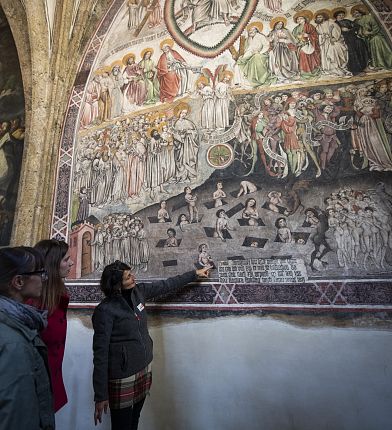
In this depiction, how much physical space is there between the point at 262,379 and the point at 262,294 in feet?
2.61

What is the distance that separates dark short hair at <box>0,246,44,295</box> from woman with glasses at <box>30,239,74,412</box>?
0.59 metres

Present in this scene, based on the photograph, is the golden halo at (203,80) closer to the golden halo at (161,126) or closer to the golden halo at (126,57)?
the golden halo at (161,126)

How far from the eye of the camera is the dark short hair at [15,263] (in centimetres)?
162

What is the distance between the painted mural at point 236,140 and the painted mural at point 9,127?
45.4 inches

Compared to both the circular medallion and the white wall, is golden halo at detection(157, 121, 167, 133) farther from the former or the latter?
the white wall

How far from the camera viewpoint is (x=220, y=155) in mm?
4004

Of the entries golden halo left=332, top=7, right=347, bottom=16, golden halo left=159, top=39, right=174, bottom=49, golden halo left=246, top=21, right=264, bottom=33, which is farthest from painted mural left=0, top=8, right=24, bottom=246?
golden halo left=332, top=7, right=347, bottom=16

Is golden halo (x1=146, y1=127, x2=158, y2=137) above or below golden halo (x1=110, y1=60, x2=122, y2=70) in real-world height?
below

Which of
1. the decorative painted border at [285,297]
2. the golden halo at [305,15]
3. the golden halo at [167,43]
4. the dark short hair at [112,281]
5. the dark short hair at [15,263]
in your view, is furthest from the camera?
the golden halo at [167,43]

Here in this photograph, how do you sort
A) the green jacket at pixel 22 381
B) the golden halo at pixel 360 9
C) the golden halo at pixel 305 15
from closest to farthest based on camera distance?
the green jacket at pixel 22 381, the golden halo at pixel 360 9, the golden halo at pixel 305 15

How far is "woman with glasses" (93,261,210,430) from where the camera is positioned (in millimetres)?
2635

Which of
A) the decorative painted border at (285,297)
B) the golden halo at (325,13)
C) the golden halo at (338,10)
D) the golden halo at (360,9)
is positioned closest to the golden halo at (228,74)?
the golden halo at (325,13)

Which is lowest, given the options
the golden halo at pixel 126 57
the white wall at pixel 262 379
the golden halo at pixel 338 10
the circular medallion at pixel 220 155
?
the white wall at pixel 262 379

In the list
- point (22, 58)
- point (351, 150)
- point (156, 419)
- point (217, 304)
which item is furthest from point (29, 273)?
point (22, 58)
